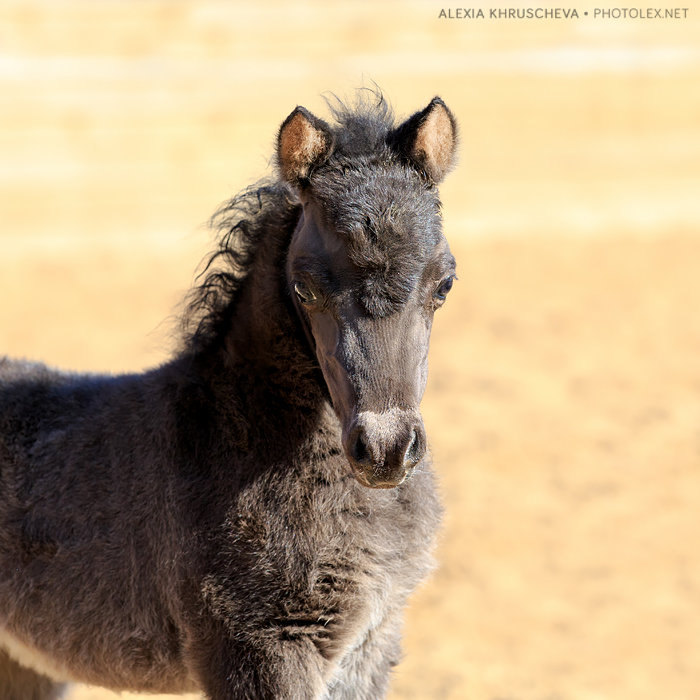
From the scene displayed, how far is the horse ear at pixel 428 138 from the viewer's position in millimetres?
3432

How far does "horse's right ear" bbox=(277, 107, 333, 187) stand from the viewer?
336 cm

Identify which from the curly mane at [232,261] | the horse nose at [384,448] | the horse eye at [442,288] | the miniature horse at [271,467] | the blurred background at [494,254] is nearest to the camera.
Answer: the horse nose at [384,448]

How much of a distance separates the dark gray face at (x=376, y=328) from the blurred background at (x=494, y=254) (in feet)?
3.63

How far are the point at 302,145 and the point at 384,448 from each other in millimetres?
1055

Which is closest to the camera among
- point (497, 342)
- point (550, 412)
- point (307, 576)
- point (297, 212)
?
point (307, 576)

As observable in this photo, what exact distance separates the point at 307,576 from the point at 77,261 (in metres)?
11.2

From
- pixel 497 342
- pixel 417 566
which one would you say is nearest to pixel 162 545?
pixel 417 566

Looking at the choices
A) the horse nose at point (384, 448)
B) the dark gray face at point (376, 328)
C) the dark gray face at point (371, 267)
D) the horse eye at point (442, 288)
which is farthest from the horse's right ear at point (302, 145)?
the horse nose at point (384, 448)

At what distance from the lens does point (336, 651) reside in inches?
138

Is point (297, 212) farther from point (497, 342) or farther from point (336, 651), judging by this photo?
point (497, 342)

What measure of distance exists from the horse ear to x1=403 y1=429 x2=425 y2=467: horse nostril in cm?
93

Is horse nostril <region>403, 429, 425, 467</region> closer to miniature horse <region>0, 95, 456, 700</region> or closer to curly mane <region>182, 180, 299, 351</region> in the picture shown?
miniature horse <region>0, 95, 456, 700</region>

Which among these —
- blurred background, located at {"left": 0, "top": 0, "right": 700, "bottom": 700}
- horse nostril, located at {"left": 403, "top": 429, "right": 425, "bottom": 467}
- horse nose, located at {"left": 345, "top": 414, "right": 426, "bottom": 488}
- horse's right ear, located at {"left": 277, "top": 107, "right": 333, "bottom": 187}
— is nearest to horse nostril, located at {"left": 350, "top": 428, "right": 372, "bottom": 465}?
horse nose, located at {"left": 345, "top": 414, "right": 426, "bottom": 488}

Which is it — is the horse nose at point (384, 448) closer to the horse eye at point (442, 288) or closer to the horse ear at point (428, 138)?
the horse eye at point (442, 288)
